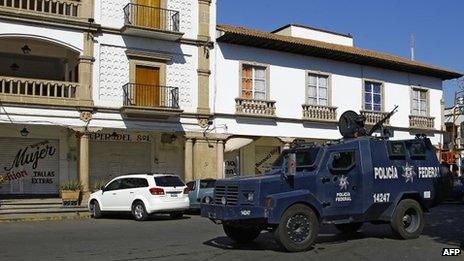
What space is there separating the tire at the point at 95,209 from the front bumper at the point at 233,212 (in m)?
9.60

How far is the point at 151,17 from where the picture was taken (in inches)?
995

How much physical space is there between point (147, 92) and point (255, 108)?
5.59 meters

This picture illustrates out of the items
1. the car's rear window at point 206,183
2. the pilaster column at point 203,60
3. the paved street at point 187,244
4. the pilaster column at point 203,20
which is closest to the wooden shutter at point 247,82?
the pilaster column at point 203,60

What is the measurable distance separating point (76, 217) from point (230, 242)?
33.3 ft

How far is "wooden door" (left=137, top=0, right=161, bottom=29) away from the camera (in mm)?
25000

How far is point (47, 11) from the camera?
23.5 m

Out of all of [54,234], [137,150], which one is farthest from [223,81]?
[54,234]

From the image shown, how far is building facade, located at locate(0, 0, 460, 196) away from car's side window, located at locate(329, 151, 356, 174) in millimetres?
13679

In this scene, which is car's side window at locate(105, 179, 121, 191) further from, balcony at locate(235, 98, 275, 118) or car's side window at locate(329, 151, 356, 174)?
car's side window at locate(329, 151, 356, 174)

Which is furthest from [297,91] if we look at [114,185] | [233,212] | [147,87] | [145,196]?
[233,212]

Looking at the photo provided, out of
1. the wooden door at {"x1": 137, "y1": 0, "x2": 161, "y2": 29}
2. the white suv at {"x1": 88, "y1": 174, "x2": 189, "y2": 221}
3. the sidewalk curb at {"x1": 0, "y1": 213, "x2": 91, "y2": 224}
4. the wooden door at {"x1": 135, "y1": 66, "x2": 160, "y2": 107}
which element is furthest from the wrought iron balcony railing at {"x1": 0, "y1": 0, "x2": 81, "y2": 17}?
the sidewalk curb at {"x1": 0, "y1": 213, "x2": 91, "y2": 224}

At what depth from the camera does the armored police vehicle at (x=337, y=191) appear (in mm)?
11031

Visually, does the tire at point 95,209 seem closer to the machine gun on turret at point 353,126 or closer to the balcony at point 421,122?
the machine gun on turret at point 353,126

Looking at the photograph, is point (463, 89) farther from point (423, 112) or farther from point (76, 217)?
point (76, 217)
